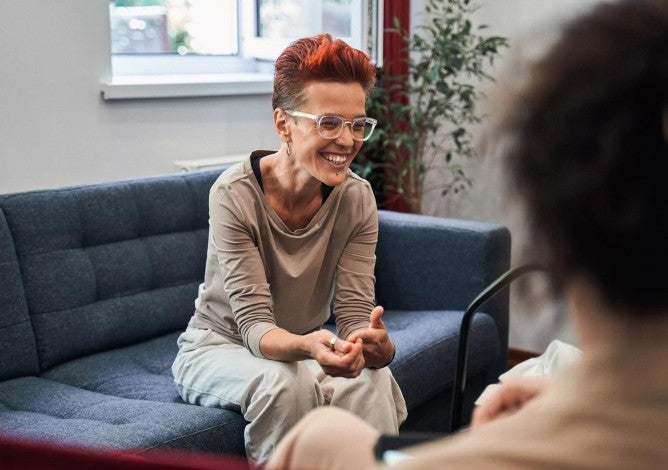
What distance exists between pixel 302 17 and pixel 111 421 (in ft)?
8.17

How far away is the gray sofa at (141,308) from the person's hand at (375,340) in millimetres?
334

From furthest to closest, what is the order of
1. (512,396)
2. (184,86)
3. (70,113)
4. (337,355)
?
(184,86), (70,113), (337,355), (512,396)

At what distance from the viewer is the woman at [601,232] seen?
1.77ft

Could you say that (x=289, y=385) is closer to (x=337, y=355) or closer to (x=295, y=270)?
(x=337, y=355)

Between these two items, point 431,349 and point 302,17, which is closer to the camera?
point 431,349

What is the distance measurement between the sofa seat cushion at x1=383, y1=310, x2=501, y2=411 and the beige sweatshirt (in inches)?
13.5

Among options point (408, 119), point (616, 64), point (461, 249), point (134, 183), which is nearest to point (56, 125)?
point (134, 183)

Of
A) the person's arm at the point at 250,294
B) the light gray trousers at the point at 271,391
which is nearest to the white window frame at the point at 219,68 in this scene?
the person's arm at the point at 250,294

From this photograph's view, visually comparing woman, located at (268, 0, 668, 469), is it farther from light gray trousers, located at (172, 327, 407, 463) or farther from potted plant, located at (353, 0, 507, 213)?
potted plant, located at (353, 0, 507, 213)

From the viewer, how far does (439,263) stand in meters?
3.15

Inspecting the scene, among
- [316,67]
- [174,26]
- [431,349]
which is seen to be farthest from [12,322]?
[174,26]

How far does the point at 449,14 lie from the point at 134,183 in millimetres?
1944

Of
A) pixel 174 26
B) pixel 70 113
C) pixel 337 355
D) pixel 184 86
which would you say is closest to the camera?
pixel 337 355

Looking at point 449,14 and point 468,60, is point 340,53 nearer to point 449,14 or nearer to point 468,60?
point 468,60
